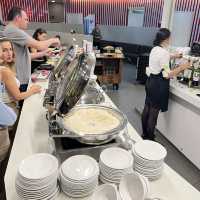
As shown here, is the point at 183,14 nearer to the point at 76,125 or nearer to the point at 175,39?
the point at 175,39

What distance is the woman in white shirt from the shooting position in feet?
8.22

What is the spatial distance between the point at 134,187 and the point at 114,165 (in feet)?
0.42

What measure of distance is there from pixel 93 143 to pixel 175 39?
290cm

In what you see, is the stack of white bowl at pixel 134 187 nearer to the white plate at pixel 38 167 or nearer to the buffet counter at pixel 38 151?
the buffet counter at pixel 38 151

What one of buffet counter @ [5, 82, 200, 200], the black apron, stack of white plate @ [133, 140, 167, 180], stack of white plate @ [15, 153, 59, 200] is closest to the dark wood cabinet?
the black apron

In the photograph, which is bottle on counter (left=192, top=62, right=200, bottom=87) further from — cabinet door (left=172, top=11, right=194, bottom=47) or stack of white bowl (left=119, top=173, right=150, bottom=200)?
stack of white bowl (left=119, top=173, right=150, bottom=200)

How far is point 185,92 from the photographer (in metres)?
2.46

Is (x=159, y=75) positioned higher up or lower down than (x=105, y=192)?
higher up

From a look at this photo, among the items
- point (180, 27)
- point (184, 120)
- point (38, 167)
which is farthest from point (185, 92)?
point (38, 167)

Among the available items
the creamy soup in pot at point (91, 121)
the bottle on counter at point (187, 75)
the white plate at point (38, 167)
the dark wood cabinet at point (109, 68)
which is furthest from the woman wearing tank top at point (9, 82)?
the dark wood cabinet at point (109, 68)

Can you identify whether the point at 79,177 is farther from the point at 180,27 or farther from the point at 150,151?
the point at 180,27

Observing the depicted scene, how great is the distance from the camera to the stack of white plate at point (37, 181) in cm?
88

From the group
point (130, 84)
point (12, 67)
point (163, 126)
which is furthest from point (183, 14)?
point (12, 67)

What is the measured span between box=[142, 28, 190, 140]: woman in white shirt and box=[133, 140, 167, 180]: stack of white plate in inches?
63.2
